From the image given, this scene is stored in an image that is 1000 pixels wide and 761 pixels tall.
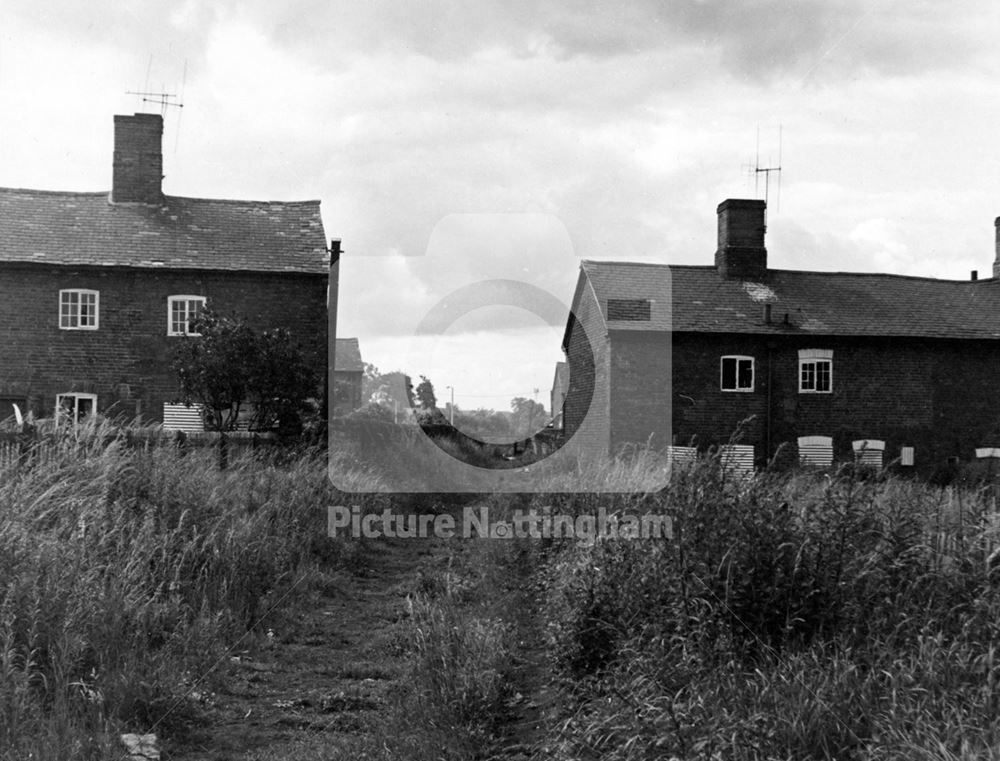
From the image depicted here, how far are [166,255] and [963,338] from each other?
78.9ft

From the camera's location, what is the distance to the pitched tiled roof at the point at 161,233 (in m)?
25.4

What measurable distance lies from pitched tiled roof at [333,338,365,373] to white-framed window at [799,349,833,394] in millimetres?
15186

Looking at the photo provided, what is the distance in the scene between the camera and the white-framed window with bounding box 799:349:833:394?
28.5 meters

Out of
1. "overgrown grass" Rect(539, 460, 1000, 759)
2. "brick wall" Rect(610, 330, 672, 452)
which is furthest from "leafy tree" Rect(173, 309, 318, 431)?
"overgrown grass" Rect(539, 460, 1000, 759)

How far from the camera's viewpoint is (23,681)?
493 cm

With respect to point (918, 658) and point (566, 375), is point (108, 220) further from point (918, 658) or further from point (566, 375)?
point (918, 658)

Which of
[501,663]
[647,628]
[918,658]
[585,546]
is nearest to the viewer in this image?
[918,658]

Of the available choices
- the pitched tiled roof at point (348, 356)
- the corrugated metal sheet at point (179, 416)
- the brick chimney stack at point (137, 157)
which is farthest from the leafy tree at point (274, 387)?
the pitched tiled roof at point (348, 356)

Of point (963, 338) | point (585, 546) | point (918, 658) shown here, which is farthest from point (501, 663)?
point (963, 338)

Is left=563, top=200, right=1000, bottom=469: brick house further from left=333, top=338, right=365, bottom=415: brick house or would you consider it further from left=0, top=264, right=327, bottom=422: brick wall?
left=333, top=338, right=365, bottom=415: brick house

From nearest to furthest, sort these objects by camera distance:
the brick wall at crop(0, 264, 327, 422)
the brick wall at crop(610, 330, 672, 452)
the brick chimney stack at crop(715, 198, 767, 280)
Result: the brick wall at crop(0, 264, 327, 422), the brick wall at crop(610, 330, 672, 452), the brick chimney stack at crop(715, 198, 767, 280)

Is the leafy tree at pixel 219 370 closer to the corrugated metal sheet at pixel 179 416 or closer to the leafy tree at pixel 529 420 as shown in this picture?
the corrugated metal sheet at pixel 179 416

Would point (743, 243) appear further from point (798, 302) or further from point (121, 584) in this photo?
point (121, 584)

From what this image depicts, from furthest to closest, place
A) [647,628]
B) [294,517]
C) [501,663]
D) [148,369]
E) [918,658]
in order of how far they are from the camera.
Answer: [148,369], [294,517], [501,663], [647,628], [918,658]
